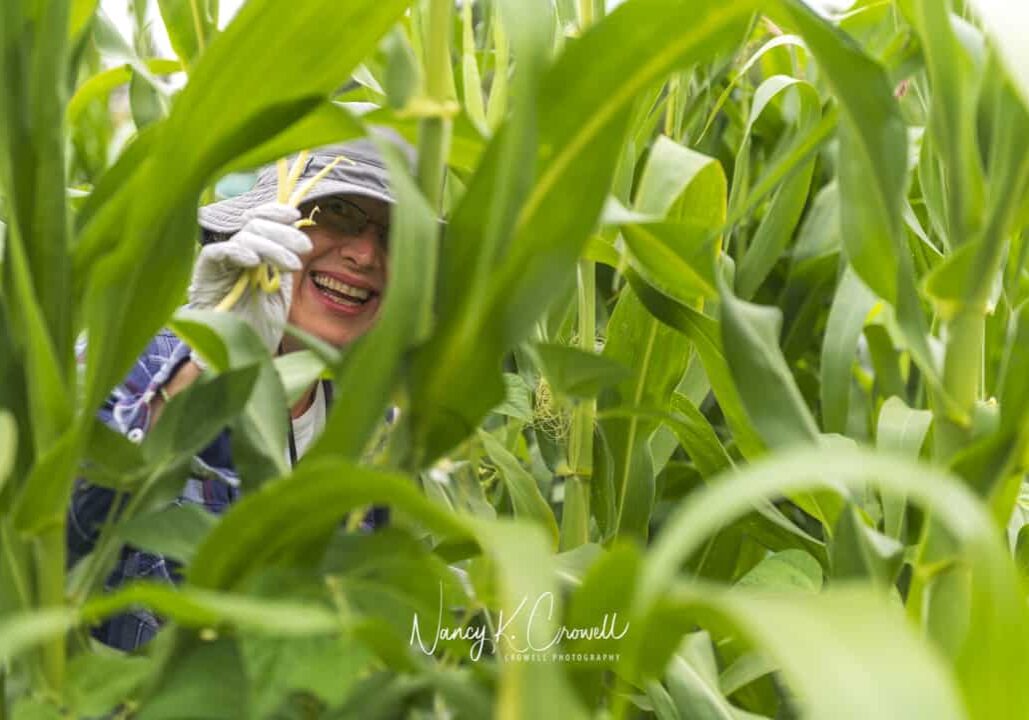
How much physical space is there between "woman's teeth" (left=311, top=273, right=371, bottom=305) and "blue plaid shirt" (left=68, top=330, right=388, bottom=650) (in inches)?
5.6

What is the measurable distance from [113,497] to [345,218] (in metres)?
0.49

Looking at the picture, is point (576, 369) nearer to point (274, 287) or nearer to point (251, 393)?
point (251, 393)

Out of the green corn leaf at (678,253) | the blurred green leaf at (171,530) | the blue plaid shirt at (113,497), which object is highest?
the green corn leaf at (678,253)

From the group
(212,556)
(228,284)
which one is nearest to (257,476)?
(212,556)

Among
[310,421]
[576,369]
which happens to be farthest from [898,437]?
[310,421]

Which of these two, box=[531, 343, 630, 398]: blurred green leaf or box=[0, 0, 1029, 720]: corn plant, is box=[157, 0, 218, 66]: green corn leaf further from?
box=[531, 343, 630, 398]: blurred green leaf

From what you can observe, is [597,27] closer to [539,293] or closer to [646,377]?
[539,293]

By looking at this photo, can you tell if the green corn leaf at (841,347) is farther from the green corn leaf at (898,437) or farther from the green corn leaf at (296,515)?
the green corn leaf at (296,515)

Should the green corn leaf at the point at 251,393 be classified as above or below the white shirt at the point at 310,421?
above

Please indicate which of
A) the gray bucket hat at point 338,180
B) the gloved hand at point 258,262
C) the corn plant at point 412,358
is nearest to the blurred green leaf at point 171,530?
the corn plant at point 412,358

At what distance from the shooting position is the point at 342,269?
1156mm

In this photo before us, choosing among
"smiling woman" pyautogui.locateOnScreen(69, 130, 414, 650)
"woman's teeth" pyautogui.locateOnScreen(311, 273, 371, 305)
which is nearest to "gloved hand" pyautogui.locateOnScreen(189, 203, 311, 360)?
"smiling woman" pyautogui.locateOnScreen(69, 130, 414, 650)

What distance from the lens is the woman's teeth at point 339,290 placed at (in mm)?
1161

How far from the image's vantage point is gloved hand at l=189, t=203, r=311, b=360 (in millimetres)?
928
